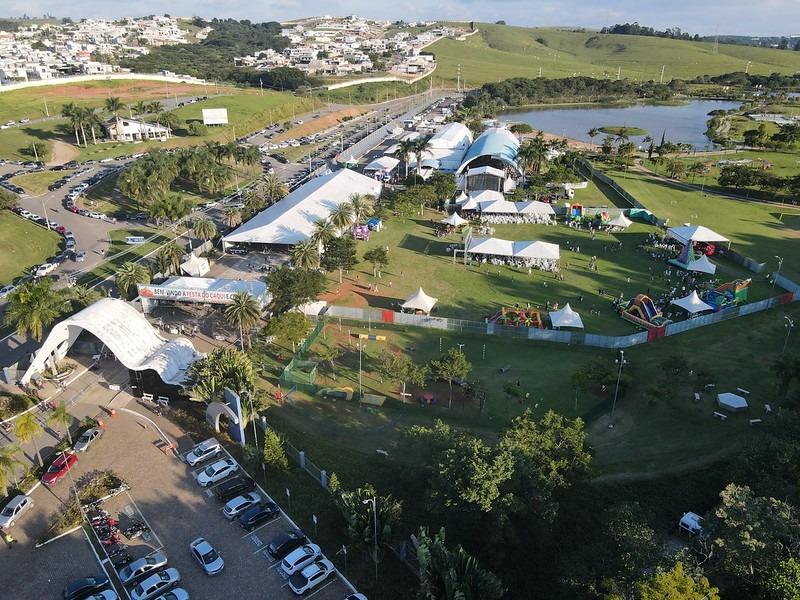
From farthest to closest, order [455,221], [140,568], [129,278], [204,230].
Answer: [455,221]
[204,230]
[129,278]
[140,568]

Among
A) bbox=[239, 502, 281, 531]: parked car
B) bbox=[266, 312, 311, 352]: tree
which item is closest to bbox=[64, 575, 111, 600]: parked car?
bbox=[239, 502, 281, 531]: parked car

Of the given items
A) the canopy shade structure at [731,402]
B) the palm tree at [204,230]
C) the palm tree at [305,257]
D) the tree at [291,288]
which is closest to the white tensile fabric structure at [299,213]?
the palm tree at [204,230]

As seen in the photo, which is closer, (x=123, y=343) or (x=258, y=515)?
(x=258, y=515)

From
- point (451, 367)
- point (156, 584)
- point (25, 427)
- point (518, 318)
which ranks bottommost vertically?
point (156, 584)

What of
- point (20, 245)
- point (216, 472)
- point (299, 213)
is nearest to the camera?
point (216, 472)

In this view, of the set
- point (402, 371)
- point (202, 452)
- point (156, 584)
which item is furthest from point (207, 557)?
point (402, 371)

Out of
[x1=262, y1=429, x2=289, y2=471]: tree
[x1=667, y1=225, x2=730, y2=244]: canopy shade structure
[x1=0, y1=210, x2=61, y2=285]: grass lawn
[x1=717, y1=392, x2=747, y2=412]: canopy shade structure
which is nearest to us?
[x1=262, y1=429, x2=289, y2=471]: tree

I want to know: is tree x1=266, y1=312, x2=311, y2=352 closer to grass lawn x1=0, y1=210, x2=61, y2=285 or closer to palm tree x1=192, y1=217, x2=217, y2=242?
palm tree x1=192, y1=217, x2=217, y2=242

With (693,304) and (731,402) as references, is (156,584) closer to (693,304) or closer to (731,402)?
(731,402)

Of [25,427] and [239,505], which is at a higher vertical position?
[25,427]
